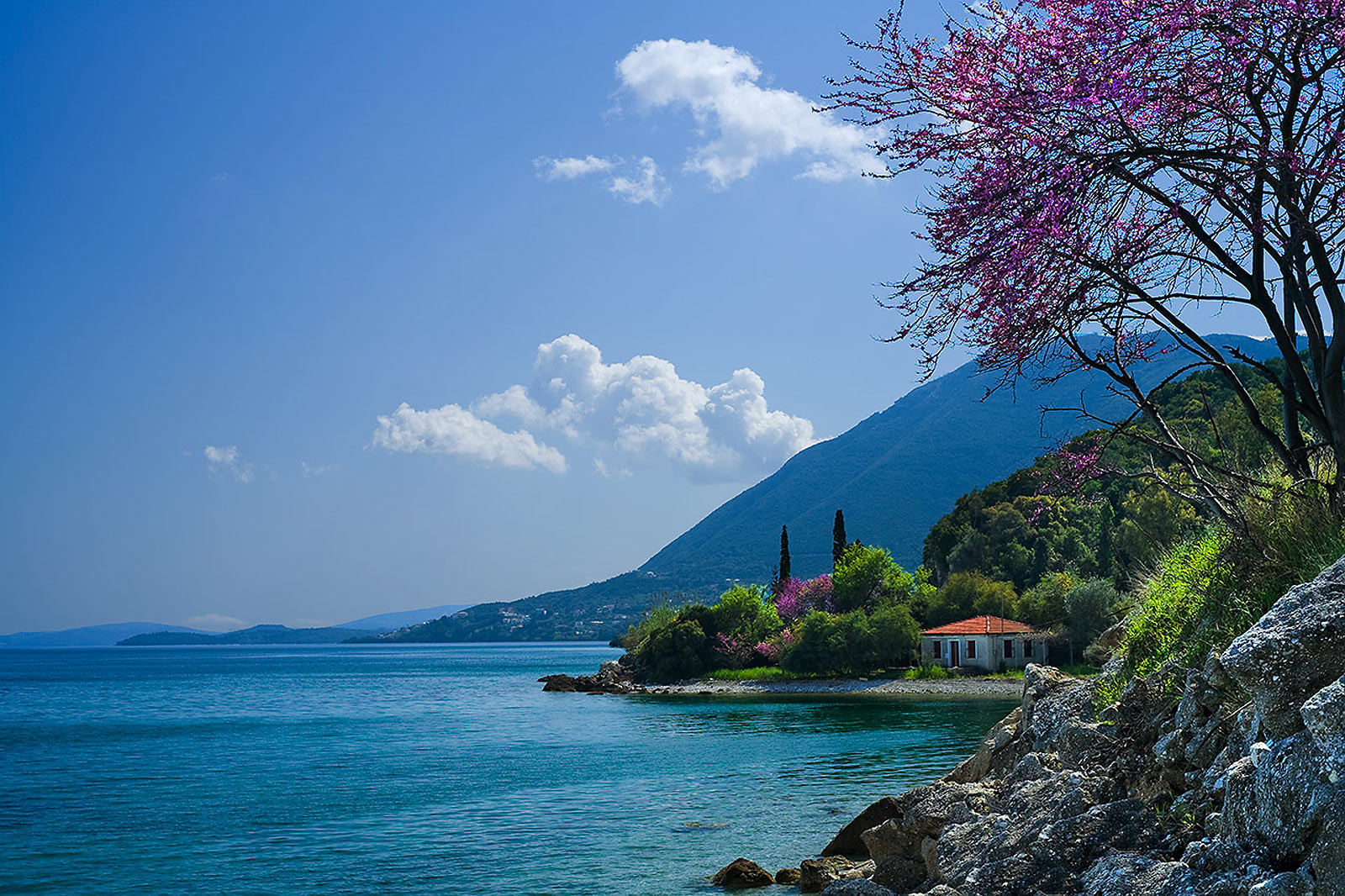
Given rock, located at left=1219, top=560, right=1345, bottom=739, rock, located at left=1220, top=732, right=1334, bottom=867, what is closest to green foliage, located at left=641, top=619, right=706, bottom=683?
rock, located at left=1219, top=560, right=1345, bottom=739

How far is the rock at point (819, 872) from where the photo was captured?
1797 cm

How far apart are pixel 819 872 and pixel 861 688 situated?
211ft

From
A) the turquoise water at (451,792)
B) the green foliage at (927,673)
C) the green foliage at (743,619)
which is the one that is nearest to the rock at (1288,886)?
the turquoise water at (451,792)

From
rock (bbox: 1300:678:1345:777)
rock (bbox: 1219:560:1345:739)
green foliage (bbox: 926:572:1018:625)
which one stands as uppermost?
rock (bbox: 1219:560:1345:739)

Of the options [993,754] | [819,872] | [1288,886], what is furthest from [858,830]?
[1288,886]

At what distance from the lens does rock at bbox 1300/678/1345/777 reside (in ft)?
20.7

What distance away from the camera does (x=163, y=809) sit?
32000 mm

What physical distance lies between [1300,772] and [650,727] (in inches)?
2033

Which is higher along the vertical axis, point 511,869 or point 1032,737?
point 1032,737

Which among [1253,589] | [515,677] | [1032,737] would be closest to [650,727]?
[1032,737]

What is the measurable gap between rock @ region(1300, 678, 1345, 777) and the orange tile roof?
78836 mm

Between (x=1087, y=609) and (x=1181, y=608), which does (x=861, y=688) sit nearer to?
(x=1087, y=609)

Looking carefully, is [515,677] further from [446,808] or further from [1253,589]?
[1253,589]

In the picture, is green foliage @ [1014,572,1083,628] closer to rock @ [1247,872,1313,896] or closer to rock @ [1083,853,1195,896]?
rock @ [1083,853,1195,896]
